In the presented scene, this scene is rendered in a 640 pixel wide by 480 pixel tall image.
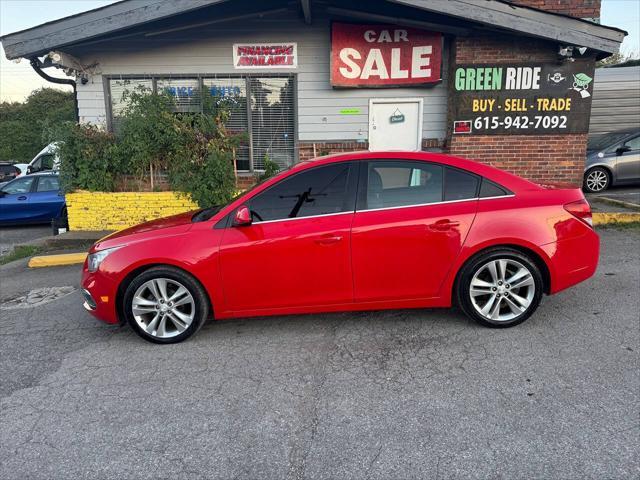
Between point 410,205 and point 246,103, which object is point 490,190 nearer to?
point 410,205

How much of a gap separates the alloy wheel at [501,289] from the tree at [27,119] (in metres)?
27.8

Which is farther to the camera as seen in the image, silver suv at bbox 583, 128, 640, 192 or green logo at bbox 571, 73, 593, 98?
silver suv at bbox 583, 128, 640, 192

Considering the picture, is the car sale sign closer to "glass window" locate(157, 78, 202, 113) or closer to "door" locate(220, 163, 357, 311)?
"glass window" locate(157, 78, 202, 113)

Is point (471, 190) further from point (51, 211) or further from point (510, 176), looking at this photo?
point (51, 211)

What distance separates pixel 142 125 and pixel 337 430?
7.07m

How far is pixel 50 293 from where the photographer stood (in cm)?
573

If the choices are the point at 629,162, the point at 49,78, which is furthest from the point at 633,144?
the point at 49,78

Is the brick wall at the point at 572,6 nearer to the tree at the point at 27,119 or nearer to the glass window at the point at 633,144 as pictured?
the glass window at the point at 633,144

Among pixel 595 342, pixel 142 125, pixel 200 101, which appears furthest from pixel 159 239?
pixel 200 101

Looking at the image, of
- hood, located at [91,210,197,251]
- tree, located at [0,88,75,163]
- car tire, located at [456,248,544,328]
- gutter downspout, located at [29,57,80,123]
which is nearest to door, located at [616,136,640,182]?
car tire, located at [456,248,544,328]

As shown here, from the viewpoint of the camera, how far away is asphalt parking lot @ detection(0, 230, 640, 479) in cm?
246

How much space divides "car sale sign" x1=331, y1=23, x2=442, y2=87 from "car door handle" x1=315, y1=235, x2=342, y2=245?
572cm

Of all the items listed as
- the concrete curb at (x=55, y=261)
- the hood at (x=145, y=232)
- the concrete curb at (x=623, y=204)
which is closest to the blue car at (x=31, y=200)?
the concrete curb at (x=55, y=261)

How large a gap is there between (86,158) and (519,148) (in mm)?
7859
